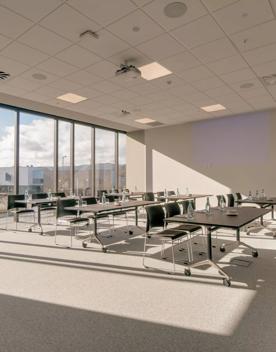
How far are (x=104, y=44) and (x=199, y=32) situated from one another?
4.90 ft

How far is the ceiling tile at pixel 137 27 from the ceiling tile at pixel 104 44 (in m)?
0.12

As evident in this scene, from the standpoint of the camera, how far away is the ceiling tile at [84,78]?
5473 millimetres

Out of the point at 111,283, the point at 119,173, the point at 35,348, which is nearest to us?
the point at 35,348

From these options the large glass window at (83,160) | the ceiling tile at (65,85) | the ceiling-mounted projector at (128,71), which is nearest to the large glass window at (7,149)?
the large glass window at (83,160)

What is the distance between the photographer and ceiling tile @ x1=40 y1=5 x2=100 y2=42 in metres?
3.47

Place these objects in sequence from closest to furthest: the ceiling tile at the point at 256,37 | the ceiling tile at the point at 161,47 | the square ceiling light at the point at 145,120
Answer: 1. the ceiling tile at the point at 256,37
2. the ceiling tile at the point at 161,47
3. the square ceiling light at the point at 145,120

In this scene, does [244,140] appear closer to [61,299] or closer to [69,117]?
[69,117]

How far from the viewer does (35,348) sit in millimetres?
2002

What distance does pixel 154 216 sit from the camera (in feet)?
13.7

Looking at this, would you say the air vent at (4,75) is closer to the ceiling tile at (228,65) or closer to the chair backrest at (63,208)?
the chair backrest at (63,208)

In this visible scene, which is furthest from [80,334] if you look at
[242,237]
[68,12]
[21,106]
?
[21,106]

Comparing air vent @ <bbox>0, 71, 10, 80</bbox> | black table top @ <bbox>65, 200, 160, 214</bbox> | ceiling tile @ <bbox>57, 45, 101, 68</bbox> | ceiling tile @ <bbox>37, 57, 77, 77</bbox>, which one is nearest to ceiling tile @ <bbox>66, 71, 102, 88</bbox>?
ceiling tile @ <bbox>37, 57, 77, 77</bbox>

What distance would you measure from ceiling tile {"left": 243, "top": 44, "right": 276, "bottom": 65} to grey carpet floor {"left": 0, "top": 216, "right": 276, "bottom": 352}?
3474 mm

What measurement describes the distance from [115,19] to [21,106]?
5.44 metres
